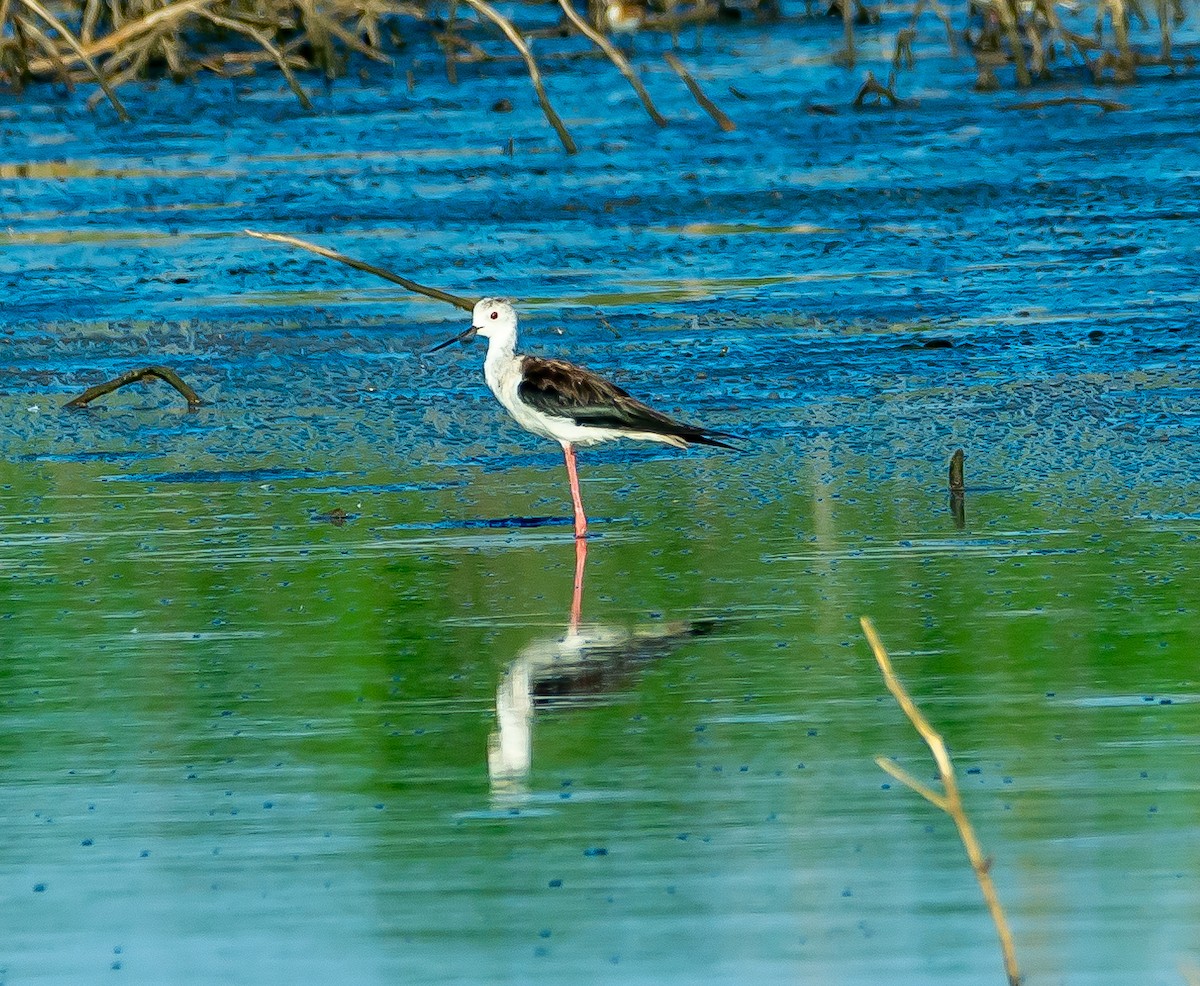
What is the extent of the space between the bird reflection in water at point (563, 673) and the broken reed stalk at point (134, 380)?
12.1 ft

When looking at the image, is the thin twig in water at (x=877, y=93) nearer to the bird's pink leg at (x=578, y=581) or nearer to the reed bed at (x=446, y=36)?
the reed bed at (x=446, y=36)

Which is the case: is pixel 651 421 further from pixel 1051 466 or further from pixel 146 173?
A: pixel 146 173

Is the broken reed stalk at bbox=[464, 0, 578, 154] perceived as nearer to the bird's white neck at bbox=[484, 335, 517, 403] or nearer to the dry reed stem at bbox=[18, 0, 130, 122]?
the dry reed stem at bbox=[18, 0, 130, 122]

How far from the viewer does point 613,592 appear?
723 cm

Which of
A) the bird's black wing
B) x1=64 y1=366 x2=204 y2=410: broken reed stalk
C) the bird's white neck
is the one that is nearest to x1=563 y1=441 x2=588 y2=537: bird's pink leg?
the bird's black wing

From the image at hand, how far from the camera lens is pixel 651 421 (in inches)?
334

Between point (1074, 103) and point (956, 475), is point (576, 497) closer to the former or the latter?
point (956, 475)

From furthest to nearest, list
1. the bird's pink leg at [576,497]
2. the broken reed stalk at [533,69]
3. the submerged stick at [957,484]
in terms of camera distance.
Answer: the broken reed stalk at [533,69]
the submerged stick at [957,484]
the bird's pink leg at [576,497]

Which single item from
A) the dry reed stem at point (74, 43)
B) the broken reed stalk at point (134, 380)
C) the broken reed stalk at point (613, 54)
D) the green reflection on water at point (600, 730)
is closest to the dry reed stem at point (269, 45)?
the dry reed stem at point (74, 43)

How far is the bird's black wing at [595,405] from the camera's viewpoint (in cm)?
846

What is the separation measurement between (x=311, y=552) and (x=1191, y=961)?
409cm

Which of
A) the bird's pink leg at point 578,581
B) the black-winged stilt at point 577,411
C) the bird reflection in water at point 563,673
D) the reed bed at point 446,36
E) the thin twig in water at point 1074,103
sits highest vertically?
the reed bed at point 446,36

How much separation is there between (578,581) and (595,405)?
1241mm

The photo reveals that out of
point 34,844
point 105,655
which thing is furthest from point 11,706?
point 34,844
